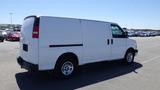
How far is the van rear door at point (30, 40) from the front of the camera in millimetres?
6570

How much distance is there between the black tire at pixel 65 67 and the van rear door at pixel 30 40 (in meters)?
0.86

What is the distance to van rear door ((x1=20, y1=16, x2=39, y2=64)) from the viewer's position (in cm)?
657

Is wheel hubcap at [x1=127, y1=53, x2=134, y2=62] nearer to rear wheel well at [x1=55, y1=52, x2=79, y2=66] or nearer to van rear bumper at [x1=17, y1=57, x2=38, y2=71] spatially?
rear wheel well at [x1=55, y1=52, x2=79, y2=66]

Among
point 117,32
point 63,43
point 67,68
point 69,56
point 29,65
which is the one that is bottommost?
point 67,68

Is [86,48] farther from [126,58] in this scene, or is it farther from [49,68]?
[126,58]

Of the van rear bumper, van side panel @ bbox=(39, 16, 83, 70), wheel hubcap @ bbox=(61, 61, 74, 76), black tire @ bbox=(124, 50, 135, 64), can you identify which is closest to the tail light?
van side panel @ bbox=(39, 16, 83, 70)

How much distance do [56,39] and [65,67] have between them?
1.09 metres

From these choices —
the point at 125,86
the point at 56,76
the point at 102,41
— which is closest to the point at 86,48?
the point at 102,41

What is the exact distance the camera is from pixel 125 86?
6.51 m

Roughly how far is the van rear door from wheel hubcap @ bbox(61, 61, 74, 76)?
1080 mm

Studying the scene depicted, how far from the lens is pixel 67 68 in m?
7.41

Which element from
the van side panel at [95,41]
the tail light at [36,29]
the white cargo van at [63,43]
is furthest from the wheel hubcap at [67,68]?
the tail light at [36,29]

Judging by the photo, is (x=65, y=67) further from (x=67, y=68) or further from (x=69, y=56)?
(x=69, y=56)

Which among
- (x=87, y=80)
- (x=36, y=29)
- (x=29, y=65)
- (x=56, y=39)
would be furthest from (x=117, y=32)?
(x=29, y=65)
